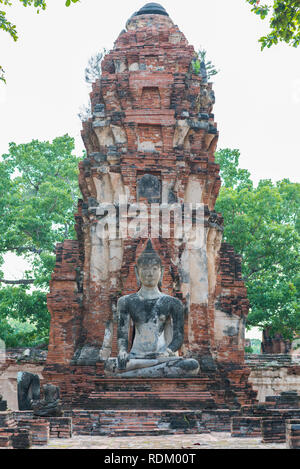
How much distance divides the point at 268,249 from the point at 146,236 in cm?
948

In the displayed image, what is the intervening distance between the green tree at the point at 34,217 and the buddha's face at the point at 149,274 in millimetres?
9942

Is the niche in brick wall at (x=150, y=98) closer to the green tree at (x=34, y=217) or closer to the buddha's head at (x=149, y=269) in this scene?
the buddha's head at (x=149, y=269)

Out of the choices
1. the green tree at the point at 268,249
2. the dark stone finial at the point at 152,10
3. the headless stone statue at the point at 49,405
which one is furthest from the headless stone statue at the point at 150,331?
the green tree at the point at 268,249

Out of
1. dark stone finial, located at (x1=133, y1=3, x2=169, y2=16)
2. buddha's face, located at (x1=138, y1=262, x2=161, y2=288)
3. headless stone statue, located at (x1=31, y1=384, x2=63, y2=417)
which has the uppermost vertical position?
dark stone finial, located at (x1=133, y1=3, x2=169, y2=16)

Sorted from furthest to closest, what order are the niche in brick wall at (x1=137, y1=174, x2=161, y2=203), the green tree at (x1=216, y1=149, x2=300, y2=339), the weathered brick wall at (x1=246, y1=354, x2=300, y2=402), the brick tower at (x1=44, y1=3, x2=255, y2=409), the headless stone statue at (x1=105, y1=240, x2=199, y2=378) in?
the green tree at (x1=216, y1=149, x2=300, y2=339) < the weathered brick wall at (x1=246, y1=354, x2=300, y2=402) < the niche in brick wall at (x1=137, y1=174, x2=161, y2=203) < the brick tower at (x1=44, y1=3, x2=255, y2=409) < the headless stone statue at (x1=105, y1=240, x2=199, y2=378)

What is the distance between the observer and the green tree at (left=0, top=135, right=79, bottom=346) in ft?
68.1

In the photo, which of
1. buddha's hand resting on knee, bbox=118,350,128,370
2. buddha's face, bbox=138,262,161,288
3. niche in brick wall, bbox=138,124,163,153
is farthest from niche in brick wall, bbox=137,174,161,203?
buddha's hand resting on knee, bbox=118,350,128,370

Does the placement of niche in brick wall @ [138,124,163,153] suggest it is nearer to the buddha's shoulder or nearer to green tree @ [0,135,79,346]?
the buddha's shoulder

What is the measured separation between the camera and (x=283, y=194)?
24.9 meters

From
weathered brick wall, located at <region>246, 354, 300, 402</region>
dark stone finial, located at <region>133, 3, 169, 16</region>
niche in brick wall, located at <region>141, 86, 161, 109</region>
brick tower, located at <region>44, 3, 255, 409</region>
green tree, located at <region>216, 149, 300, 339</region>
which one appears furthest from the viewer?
green tree, located at <region>216, 149, 300, 339</region>

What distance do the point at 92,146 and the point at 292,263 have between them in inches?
376

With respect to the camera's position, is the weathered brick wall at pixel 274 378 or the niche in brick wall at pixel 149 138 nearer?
the niche in brick wall at pixel 149 138

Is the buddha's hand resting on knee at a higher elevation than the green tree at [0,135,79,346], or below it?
below

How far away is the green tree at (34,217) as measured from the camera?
2077cm
